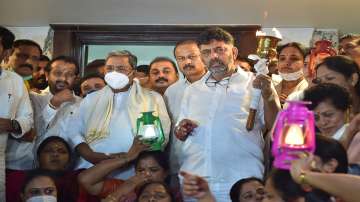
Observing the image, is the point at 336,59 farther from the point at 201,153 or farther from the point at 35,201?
the point at 35,201

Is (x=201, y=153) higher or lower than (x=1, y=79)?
lower

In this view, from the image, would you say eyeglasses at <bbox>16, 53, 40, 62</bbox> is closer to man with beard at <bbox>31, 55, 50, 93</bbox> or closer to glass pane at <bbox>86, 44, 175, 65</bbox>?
man with beard at <bbox>31, 55, 50, 93</bbox>

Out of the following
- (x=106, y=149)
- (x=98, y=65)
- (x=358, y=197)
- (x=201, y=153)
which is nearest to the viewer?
(x=358, y=197)

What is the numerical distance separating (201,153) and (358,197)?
1481 mm

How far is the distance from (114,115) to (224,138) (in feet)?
2.43

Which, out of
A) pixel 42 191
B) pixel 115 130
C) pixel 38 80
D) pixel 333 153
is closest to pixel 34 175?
pixel 42 191

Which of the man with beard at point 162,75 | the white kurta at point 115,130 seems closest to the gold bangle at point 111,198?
the white kurta at point 115,130

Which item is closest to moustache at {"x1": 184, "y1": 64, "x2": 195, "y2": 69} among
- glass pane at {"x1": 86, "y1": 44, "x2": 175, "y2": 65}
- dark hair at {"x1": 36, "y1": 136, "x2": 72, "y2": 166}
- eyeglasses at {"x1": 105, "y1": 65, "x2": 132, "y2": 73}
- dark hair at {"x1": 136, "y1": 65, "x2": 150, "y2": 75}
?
eyeglasses at {"x1": 105, "y1": 65, "x2": 132, "y2": 73}

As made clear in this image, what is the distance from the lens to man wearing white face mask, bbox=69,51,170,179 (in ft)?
11.8

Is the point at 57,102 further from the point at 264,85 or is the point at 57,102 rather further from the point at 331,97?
the point at 331,97

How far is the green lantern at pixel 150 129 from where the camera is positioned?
3.43 meters

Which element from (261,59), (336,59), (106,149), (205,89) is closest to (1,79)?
(106,149)

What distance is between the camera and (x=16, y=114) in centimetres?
373

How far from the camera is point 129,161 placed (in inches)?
137
